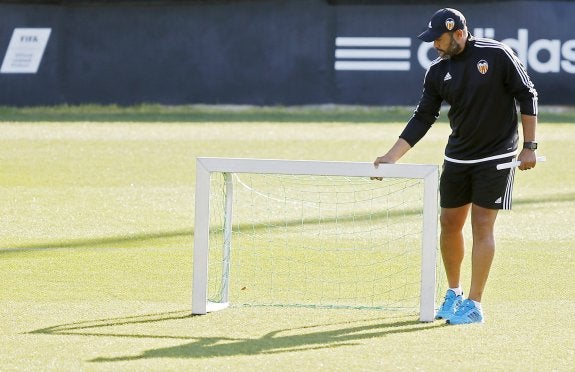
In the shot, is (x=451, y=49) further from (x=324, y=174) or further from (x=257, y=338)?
(x=257, y=338)

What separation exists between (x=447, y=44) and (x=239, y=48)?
611 inches

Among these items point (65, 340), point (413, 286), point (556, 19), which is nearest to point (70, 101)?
point (556, 19)

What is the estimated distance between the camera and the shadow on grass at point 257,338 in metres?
6.79

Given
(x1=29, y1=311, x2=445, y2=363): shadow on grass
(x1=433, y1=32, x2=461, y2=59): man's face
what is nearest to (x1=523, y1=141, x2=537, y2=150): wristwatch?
(x1=433, y1=32, x2=461, y2=59): man's face

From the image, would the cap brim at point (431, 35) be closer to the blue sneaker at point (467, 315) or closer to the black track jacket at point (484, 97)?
the black track jacket at point (484, 97)

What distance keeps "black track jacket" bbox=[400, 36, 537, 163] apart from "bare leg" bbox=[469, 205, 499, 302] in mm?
344

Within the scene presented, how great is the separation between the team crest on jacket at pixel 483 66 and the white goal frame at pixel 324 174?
65cm

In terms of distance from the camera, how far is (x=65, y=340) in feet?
23.1

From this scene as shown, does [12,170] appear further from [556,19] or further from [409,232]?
[556,19]

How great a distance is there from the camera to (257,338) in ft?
23.5

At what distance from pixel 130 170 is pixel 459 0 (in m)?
9.17

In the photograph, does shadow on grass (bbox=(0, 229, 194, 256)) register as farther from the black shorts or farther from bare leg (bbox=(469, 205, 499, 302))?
bare leg (bbox=(469, 205, 499, 302))

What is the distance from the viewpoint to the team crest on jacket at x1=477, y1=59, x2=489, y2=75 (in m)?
7.56

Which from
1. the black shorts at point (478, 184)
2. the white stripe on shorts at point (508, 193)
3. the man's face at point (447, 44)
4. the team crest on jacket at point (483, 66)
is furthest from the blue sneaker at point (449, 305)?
the man's face at point (447, 44)
